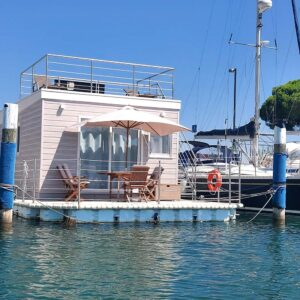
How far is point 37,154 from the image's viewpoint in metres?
17.9

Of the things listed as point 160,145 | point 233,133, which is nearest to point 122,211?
point 160,145

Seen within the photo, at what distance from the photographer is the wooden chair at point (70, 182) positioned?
54.4 feet

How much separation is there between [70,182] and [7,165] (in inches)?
106

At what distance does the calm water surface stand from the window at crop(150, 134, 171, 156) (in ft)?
14.9

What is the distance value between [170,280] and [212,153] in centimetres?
3020

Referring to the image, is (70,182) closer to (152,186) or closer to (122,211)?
(122,211)

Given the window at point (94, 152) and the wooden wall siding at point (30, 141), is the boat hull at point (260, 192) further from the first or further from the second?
the wooden wall siding at point (30, 141)

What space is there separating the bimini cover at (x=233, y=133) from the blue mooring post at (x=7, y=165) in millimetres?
17072

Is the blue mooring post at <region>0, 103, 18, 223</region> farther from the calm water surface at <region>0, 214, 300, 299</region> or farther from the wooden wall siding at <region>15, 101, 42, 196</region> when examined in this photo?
the wooden wall siding at <region>15, 101, 42, 196</region>

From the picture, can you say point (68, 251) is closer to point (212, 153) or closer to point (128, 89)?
point (128, 89)

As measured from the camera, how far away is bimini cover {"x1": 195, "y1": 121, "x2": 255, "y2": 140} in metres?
29.7

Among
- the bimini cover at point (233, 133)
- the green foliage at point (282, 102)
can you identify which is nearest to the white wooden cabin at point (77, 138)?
the bimini cover at point (233, 133)

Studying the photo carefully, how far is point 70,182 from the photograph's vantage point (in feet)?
54.9

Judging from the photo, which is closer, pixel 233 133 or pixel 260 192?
pixel 260 192
